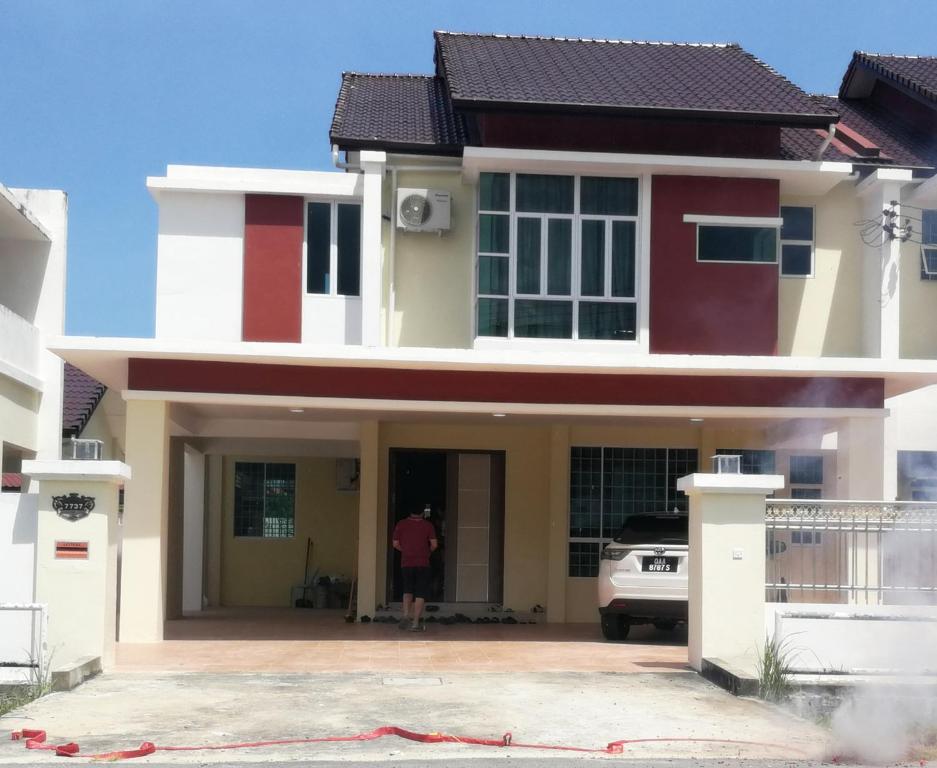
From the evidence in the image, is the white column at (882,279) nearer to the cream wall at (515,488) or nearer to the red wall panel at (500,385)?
the red wall panel at (500,385)

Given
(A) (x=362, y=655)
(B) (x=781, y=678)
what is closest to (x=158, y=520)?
(A) (x=362, y=655)

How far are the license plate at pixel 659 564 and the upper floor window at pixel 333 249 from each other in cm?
574

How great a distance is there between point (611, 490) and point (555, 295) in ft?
10.3

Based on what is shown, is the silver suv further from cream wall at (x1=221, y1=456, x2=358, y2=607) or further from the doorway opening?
cream wall at (x1=221, y1=456, x2=358, y2=607)

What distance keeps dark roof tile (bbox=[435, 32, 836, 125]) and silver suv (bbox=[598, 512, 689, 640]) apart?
550 cm

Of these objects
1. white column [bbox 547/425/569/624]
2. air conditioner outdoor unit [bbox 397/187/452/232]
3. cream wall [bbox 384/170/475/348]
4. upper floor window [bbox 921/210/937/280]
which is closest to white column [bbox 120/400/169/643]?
cream wall [bbox 384/170/475/348]

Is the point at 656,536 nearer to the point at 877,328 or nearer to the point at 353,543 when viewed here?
the point at 877,328

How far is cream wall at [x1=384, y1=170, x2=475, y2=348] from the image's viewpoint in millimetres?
17594

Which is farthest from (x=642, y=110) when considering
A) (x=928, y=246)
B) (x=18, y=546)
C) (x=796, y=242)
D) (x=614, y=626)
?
(x=18, y=546)

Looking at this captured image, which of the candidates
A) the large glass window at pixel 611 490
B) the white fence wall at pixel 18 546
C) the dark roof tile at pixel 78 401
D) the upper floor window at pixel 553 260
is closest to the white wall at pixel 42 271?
the dark roof tile at pixel 78 401

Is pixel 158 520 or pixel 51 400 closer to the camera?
pixel 158 520

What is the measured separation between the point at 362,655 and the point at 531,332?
5392 mm

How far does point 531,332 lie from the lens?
17.0 metres

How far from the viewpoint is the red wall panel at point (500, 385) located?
14641 millimetres
